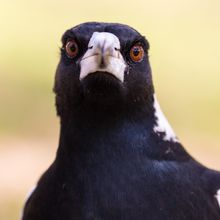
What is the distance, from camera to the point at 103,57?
475cm

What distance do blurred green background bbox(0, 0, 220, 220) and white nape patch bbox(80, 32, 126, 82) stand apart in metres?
3.22

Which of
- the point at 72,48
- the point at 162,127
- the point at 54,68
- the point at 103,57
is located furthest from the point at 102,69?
the point at 54,68

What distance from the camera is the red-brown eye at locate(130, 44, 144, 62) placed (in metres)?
4.98

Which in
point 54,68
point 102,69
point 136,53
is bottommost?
point 102,69

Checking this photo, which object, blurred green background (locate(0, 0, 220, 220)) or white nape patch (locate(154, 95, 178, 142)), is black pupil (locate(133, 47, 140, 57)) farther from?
blurred green background (locate(0, 0, 220, 220))

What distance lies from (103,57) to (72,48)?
0.90ft

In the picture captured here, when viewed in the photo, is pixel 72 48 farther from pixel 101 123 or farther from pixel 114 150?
pixel 114 150

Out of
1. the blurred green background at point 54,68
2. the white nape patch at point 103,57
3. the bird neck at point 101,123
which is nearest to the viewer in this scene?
the white nape patch at point 103,57

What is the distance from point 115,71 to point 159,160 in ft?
1.46

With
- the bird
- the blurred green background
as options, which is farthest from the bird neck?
the blurred green background

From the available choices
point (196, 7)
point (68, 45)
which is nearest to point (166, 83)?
point (196, 7)

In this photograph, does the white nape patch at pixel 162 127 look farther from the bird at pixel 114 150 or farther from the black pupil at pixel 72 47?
the black pupil at pixel 72 47

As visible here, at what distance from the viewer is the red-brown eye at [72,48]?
4965 mm

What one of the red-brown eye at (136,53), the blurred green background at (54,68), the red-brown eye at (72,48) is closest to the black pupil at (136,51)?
the red-brown eye at (136,53)
